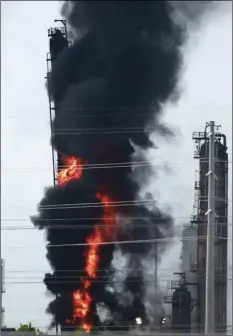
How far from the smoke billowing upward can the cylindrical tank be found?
0.54 meters

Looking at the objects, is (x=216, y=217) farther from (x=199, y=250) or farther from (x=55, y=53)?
(x=55, y=53)

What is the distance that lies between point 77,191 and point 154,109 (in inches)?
62.7

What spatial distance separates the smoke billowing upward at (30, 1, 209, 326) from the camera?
34.4ft

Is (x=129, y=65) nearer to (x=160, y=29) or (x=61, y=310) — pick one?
(x=160, y=29)

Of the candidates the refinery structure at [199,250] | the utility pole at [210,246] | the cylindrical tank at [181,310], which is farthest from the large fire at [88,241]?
the utility pole at [210,246]

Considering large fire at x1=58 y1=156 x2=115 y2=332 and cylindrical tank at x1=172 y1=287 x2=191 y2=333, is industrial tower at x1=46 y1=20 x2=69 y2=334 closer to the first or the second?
large fire at x1=58 y1=156 x2=115 y2=332

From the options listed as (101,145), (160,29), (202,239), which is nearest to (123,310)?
(202,239)

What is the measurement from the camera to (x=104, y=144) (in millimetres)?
11234

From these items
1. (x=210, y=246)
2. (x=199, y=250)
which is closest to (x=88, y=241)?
(x=199, y=250)

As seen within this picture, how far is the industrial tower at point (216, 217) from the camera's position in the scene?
1056 centimetres

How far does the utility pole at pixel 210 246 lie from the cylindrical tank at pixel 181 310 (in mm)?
400

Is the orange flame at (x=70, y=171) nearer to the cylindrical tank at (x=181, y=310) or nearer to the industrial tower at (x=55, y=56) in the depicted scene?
the industrial tower at (x=55, y=56)

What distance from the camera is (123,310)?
11.3 m

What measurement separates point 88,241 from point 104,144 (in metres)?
1.40
